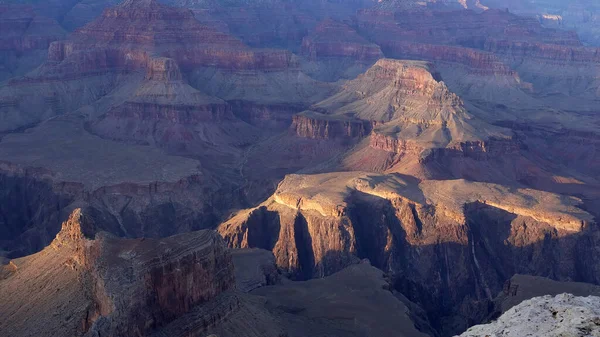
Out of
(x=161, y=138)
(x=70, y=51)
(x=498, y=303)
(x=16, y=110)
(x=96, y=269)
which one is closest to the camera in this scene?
(x=96, y=269)

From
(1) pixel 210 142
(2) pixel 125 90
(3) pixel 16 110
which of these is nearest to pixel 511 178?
(1) pixel 210 142

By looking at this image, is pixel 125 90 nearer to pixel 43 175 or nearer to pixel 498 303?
pixel 43 175

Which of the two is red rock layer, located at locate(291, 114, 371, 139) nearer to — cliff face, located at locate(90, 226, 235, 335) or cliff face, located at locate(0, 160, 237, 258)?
cliff face, located at locate(0, 160, 237, 258)

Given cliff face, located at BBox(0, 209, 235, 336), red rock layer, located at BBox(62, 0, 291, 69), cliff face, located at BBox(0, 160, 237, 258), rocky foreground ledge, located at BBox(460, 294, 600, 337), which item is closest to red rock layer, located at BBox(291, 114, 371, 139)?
cliff face, located at BBox(0, 160, 237, 258)

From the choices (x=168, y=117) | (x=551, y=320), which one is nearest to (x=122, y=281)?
(x=551, y=320)

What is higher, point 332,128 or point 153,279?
point 153,279

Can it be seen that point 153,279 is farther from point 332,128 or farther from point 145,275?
point 332,128

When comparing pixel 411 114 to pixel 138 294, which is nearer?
pixel 138 294
